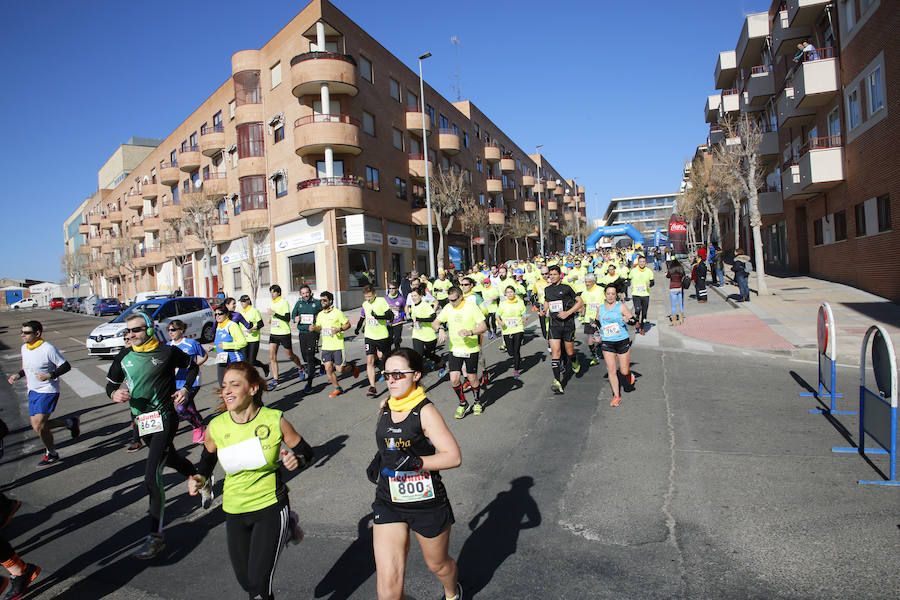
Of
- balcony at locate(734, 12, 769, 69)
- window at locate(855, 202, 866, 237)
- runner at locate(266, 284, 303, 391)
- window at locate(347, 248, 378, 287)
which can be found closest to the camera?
runner at locate(266, 284, 303, 391)

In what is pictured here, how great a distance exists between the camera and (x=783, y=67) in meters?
26.1

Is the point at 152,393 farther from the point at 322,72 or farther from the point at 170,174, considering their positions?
the point at 170,174

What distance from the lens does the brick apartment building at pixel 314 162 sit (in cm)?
2767

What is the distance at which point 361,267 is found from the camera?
2998 centimetres

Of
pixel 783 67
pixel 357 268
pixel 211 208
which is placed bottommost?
pixel 357 268

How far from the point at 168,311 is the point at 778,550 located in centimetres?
1746

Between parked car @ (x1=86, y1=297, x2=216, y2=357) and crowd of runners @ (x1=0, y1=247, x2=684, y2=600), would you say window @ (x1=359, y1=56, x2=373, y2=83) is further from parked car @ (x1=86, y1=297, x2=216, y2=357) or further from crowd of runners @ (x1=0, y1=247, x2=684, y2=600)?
crowd of runners @ (x1=0, y1=247, x2=684, y2=600)

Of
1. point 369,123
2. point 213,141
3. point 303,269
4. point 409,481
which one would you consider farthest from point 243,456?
point 213,141

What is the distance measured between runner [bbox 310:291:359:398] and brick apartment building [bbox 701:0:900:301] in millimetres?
16032

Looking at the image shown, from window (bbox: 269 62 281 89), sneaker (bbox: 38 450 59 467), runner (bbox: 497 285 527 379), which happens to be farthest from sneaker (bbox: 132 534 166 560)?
window (bbox: 269 62 281 89)

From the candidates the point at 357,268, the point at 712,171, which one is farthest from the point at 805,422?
the point at 712,171

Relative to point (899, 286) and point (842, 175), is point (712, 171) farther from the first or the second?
point (899, 286)

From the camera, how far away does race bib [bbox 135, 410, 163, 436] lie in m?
4.59

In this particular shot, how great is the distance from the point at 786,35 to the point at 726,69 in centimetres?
1393
